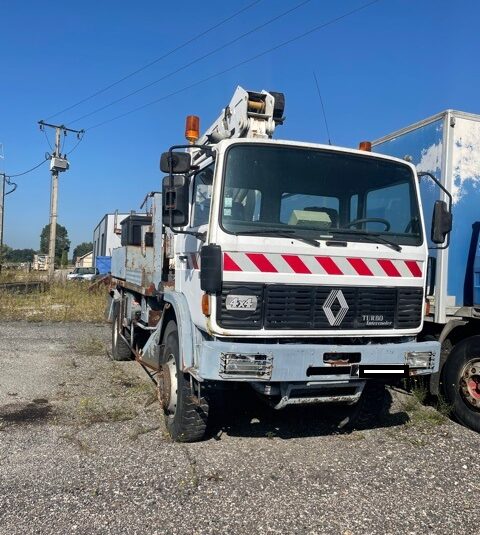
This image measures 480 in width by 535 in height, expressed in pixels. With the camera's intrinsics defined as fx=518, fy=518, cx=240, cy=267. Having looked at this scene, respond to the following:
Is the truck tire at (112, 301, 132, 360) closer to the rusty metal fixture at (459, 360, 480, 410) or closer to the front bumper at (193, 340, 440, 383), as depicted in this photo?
the front bumper at (193, 340, 440, 383)

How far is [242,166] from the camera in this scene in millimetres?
4262

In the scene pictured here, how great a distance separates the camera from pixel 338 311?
4.32 meters

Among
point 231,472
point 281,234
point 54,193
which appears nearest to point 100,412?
point 231,472

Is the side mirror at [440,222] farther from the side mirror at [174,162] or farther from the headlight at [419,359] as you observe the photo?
the side mirror at [174,162]

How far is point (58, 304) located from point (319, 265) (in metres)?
14.8

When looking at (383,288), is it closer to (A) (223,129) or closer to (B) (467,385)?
(B) (467,385)

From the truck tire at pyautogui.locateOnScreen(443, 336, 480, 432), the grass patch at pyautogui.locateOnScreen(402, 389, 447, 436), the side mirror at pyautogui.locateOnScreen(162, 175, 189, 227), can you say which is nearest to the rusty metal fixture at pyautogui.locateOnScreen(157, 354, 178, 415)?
the side mirror at pyautogui.locateOnScreen(162, 175, 189, 227)

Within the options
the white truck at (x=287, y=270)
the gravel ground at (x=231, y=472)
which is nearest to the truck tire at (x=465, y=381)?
the gravel ground at (x=231, y=472)

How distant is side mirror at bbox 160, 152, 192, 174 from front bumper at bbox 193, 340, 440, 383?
58.4 inches

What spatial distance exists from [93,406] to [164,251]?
194 cm

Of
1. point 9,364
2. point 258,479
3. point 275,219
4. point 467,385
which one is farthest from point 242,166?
point 9,364

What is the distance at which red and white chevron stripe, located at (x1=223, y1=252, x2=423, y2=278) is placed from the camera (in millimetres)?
4062

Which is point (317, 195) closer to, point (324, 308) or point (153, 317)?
point (324, 308)

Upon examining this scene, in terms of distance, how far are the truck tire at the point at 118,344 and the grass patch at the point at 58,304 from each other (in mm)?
5813
